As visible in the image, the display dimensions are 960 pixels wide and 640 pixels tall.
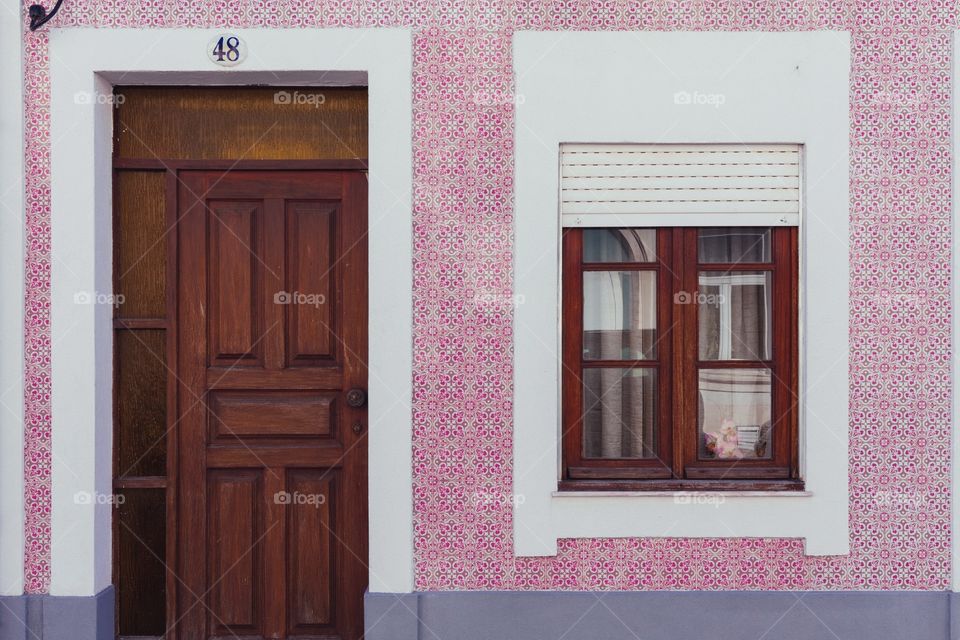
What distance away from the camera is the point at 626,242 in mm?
4246

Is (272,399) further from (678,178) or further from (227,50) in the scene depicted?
(678,178)

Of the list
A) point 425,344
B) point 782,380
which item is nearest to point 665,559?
point 782,380

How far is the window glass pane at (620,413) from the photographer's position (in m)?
4.27

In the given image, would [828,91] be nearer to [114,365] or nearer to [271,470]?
[271,470]

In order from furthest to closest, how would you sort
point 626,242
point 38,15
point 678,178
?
point 626,242, point 678,178, point 38,15

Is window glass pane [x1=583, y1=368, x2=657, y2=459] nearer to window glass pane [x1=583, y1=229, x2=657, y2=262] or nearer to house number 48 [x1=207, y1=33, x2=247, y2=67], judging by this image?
window glass pane [x1=583, y1=229, x2=657, y2=262]

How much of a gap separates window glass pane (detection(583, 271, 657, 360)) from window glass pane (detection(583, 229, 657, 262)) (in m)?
0.08

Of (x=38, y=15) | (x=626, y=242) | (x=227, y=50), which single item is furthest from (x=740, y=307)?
(x=38, y=15)

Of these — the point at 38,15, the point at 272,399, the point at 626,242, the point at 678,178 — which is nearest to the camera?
the point at 38,15

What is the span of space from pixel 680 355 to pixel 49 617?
136 inches

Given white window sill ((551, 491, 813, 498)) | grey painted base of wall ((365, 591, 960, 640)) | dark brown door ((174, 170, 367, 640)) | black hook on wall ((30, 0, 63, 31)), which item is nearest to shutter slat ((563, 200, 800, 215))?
dark brown door ((174, 170, 367, 640))

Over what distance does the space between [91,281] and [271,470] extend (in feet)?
4.38

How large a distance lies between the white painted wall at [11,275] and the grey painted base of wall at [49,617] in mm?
211

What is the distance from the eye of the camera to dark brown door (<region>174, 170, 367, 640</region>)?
4.35m
